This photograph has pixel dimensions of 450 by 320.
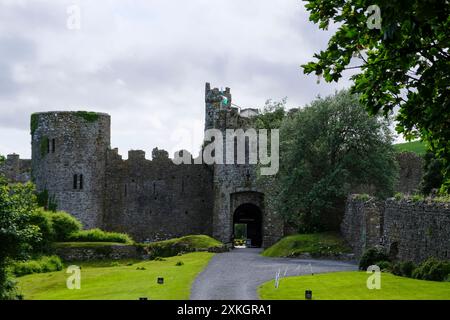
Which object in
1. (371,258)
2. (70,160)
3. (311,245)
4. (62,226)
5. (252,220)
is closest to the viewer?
(371,258)

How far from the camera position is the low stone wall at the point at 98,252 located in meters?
49.0

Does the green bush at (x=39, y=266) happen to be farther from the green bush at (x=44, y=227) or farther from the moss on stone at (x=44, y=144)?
the moss on stone at (x=44, y=144)

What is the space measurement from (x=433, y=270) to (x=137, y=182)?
39.3 m

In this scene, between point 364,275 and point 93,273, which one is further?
point 93,273

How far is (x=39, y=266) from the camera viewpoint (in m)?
43.6

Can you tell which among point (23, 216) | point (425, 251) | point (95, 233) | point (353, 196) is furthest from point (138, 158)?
point (425, 251)

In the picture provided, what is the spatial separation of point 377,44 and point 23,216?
19.4m

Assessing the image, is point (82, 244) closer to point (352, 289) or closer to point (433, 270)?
point (352, 289)

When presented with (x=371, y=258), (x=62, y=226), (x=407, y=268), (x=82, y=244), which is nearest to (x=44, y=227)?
(x=82, y=244)

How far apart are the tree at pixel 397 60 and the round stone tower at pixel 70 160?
4537 centimetres

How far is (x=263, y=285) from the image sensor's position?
2905 centimetres

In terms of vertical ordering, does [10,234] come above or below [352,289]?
above

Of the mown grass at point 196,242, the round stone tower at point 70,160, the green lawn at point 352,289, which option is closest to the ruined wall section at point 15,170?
the round stone tower at point 70,160

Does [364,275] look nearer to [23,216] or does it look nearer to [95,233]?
[23,216]
